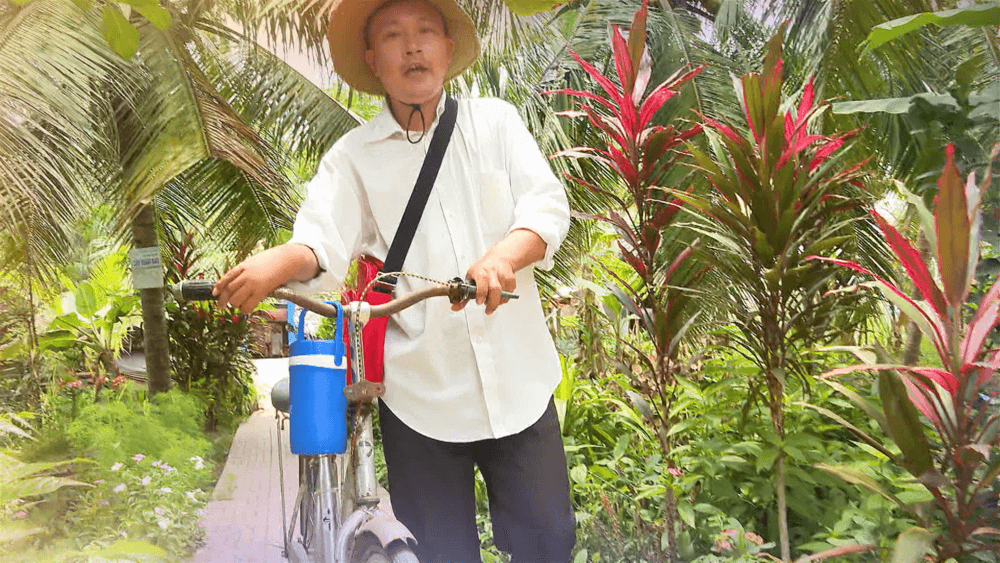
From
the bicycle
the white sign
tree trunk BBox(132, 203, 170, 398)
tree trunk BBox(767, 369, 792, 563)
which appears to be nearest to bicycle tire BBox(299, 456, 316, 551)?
the bicycle

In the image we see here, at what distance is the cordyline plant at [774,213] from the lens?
74.8 inches

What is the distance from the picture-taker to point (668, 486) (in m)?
2.10

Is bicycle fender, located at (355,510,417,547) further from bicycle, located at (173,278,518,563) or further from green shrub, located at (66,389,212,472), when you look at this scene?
green shrub, located at (66,389,212,472)

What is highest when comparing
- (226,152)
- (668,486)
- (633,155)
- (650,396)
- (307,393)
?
(226,152)

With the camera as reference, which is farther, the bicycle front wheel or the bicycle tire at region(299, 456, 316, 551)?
the bicycle tire at region(299, 456, 316, 551)

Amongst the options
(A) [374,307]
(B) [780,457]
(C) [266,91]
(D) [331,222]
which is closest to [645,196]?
(B) [780,457]

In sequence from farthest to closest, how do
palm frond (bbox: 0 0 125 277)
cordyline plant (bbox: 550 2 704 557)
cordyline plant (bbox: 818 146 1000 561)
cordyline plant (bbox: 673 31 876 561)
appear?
palm frond (bbox: 0 0 125 277), cordyline plant (bbox: 550 2 704 557), cordyline plant (bbox: 673 31 876 561), cordyline plant (bbox: 818 146 1000 561)

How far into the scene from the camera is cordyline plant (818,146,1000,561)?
60.0 inches

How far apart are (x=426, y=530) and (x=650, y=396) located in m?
0.97

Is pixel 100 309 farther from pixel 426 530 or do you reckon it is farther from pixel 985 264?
pixel 985 264

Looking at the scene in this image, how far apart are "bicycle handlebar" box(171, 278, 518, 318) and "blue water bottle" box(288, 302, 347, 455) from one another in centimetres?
5

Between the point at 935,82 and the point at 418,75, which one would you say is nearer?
the point at 418,75

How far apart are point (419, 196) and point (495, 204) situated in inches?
5.5

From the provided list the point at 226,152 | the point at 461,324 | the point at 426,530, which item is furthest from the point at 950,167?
the point at 226,152
